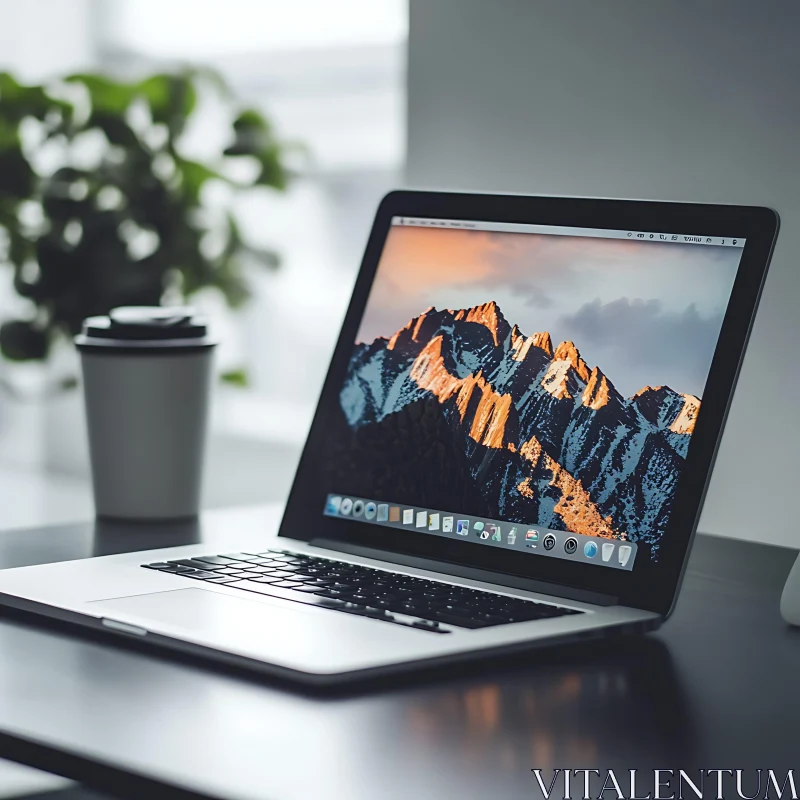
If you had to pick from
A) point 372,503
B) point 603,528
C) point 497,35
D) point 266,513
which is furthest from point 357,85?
point 603,528

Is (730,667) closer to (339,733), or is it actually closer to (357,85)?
(339,733)

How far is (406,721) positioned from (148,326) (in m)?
0.65

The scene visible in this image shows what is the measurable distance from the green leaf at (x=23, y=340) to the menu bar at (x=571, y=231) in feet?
4.24

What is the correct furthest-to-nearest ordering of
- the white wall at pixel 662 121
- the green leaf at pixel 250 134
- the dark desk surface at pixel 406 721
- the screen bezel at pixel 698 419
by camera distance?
the green leaf at pixel 250 134 → the white wall at pixel 662 121 → the screen bezel at pixel 698 419 → the dark desk surface at pixel 406 721

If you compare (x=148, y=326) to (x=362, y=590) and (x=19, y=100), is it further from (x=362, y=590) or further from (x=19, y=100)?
(x=19, y=100)

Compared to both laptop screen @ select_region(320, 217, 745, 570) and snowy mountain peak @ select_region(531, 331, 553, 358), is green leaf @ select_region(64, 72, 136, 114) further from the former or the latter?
snowy mountain peak @ select_region(531, 331, 553, 358)

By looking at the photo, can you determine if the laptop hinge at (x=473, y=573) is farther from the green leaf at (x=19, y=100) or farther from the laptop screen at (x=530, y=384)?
the green leaf at (x=19, y=100)

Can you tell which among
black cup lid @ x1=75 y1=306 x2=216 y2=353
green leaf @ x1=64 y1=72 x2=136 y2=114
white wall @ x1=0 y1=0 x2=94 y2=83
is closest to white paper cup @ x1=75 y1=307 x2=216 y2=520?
black cup lid @ x1=75 y1=306 x2=216 y2=353

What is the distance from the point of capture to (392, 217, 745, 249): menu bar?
82 centimetres

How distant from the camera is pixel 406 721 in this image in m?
0.57

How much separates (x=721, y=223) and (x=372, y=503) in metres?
0.33

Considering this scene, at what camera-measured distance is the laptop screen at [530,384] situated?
2.64ft

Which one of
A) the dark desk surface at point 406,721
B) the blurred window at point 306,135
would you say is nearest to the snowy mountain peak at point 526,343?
the dark desk surface at point 406,721

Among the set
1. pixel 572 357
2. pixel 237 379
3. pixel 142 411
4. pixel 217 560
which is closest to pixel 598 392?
pixel 572 357
